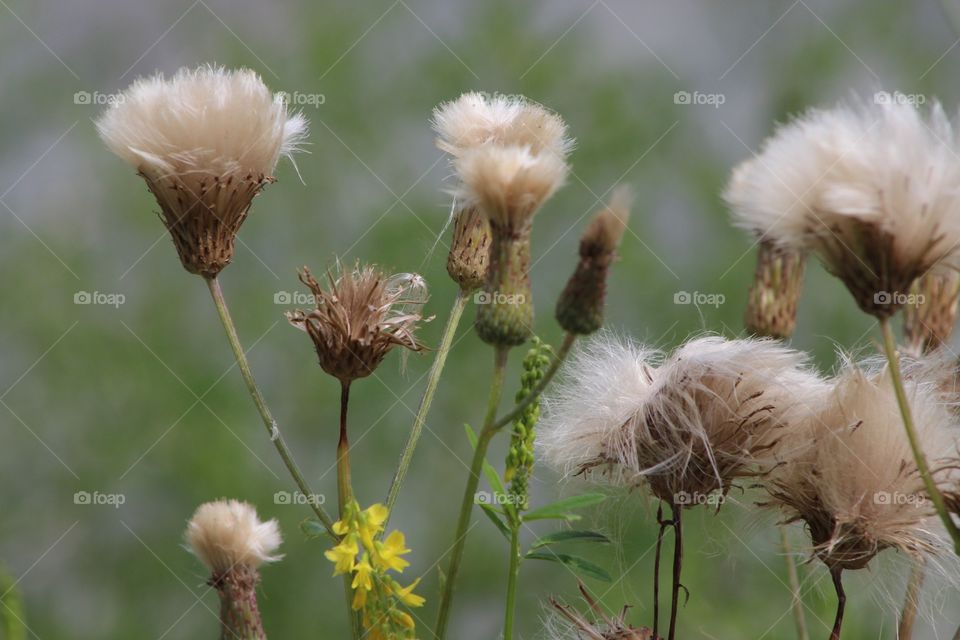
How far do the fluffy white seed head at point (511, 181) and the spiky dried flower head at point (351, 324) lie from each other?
0.32 feet

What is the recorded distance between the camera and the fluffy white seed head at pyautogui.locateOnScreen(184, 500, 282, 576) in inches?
24.7

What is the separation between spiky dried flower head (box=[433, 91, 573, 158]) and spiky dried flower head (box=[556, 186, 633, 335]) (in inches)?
3.8

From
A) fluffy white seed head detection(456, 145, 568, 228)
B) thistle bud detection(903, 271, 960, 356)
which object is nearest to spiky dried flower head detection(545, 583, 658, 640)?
fluffy white seed head detection(456, 145, 568, 228)

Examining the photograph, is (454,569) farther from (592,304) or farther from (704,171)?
(704,171)

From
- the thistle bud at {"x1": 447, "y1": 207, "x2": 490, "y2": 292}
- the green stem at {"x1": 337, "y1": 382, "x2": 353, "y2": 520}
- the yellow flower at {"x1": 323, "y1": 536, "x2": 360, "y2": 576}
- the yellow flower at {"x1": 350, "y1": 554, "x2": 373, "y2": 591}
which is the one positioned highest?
the thistle bud at {"x1": 447, "y1": 207, "x2": 490, "y2": 292}

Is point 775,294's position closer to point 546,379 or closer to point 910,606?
point 910,606

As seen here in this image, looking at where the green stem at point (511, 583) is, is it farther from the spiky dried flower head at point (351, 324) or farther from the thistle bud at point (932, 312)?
the thistle bud at point (932, 312)

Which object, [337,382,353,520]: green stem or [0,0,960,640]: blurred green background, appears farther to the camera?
[0,0,960,640]: blurred green background

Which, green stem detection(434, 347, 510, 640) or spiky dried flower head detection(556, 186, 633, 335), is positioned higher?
spiky dried flower head detection(556, 186, 633, 335)

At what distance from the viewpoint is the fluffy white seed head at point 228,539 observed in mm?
626

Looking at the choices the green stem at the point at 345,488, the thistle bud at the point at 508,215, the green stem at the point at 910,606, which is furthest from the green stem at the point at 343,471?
the green stem at the point at 910,606

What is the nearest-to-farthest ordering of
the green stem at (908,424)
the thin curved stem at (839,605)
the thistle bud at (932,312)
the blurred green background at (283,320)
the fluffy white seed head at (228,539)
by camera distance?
1. the green stem at (908,424)
2. the thin curved stem at (839,605)
3. the fluffy white seed head at (228,539)
4. the thistle bud at (932,312)
5. the blurred green background at (283,320)

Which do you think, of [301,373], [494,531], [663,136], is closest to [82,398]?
[301,373]

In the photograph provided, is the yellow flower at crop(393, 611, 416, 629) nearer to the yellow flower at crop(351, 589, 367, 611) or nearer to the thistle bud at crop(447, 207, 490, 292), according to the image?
the yellow flower at crop(351, 589, 367, 611)
